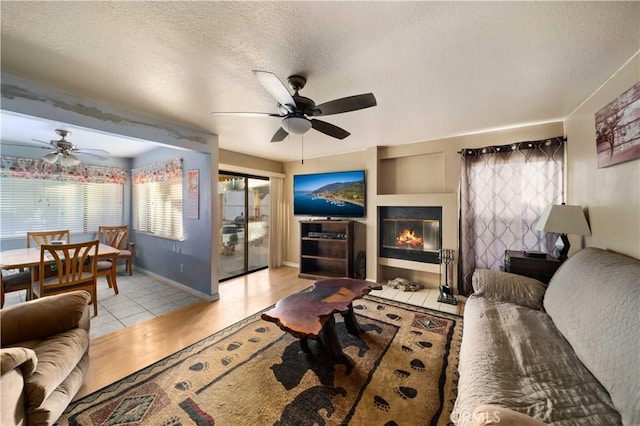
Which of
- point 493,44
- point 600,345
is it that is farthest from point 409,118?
point 600,345

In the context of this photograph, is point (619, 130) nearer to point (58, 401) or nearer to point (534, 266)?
point (534, 266)

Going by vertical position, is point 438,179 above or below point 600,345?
above

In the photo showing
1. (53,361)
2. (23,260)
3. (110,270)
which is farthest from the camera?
(110,270)

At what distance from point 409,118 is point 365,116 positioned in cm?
51

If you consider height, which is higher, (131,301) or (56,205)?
(56,205)

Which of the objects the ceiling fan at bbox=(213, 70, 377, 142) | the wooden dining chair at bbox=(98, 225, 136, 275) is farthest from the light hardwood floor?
the ceiling fan at bbox=(213, 70, 377, 142)

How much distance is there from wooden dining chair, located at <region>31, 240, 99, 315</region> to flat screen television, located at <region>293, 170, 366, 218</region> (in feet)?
10.1

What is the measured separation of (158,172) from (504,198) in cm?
529

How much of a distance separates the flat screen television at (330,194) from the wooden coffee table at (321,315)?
1.93 m

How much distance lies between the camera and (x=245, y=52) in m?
1.50

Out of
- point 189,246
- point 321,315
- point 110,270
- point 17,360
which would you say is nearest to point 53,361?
point 17,360

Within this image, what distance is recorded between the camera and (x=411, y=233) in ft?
12.3

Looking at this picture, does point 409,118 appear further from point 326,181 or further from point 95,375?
point 95,375

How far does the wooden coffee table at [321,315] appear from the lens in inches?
64.6
